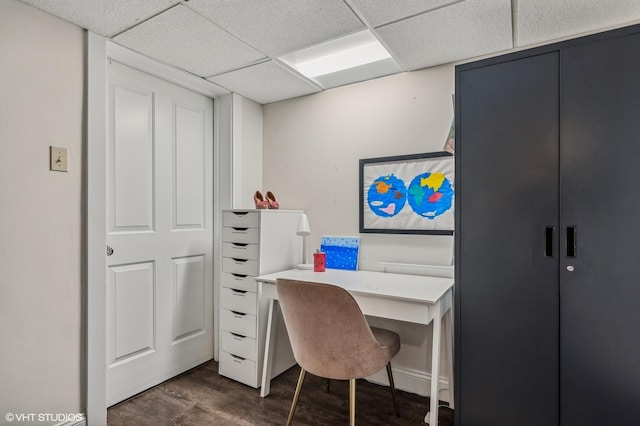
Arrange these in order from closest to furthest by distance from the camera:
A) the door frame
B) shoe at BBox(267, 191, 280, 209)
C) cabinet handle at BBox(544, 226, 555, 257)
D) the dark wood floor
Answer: cabinet handle at BBox(544, 226, 555, 257) → the door frame → the dark wood floor → shoe at BBox(267, 191, 280, 209)

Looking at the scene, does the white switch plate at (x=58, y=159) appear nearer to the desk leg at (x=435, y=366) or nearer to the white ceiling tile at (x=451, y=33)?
the white ceiling tile at (x=451, y=33)

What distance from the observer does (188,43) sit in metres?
1.98

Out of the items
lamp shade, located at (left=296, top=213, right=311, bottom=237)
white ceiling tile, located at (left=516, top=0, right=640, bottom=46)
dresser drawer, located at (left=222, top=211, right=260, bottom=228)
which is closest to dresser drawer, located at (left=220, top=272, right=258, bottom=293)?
dresser drawer, located at (left=222, top=211, right=260, bottom=228)

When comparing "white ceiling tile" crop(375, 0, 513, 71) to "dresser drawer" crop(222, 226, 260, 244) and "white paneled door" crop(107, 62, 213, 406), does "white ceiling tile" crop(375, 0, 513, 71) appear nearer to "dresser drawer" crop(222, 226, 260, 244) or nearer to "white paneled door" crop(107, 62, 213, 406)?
"dresser drawer" crop(222, 226, 260, 244)

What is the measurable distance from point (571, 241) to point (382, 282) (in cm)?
98

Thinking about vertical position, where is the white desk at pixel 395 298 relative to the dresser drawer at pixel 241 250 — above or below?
below

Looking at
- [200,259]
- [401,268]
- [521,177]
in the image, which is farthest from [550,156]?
[200,259]

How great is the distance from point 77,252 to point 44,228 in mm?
199

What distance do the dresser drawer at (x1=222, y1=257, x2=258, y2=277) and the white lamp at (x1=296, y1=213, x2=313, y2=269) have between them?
395 millimetres

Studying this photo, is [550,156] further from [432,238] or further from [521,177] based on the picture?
[432,238]

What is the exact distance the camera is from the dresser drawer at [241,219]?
93.4 inches

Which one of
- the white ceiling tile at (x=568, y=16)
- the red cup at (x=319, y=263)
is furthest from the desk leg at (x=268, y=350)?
the white ceiling tile at (x=568, y=16)

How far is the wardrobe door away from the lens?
4.56 ft

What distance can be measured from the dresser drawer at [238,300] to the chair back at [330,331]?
2.22 ft
